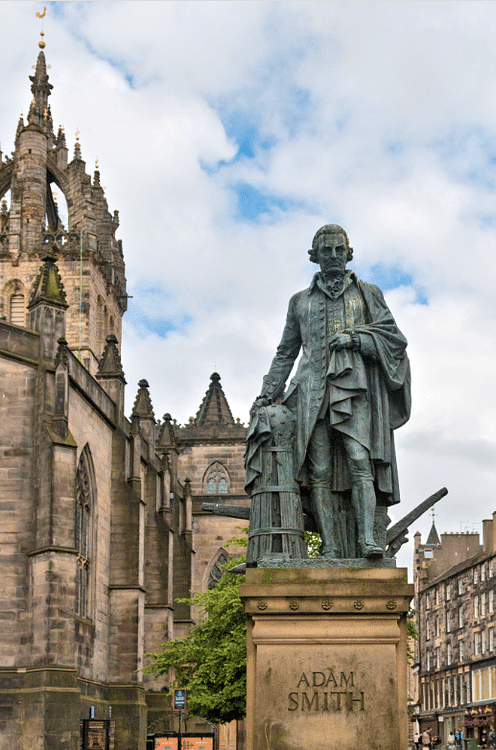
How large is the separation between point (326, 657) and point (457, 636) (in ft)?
245

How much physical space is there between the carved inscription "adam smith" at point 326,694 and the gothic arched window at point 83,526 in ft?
82.0

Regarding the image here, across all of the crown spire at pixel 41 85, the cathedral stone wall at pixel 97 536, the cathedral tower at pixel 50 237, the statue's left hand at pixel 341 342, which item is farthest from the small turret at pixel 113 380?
the statue's left hand at pixel 341 342

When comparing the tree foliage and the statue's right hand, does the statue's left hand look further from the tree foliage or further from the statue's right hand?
the tree foliage

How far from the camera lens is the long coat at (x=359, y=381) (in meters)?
7.15

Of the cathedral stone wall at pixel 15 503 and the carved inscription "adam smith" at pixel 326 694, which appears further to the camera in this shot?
the cathedral stone wall at pixel 15 503

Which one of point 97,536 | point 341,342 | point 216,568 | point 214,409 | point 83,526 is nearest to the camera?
point 341,342

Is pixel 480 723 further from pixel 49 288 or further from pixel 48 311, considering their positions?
pixel 49 288

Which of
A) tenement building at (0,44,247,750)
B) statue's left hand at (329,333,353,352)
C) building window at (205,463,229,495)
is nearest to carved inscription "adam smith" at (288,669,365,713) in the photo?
statue's left hand at (329,333,353,352)

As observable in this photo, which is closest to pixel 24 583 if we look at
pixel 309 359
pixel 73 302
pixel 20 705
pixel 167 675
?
pixel 20 705

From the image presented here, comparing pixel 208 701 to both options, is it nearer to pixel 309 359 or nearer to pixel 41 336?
pixel 41 336

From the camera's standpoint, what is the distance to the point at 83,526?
3180 cm

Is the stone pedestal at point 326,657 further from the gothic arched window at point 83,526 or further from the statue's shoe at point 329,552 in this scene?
the gothic arched window at point 83,526

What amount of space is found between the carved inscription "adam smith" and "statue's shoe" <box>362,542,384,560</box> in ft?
2.37

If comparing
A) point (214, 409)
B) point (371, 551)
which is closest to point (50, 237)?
point (214, 409)
